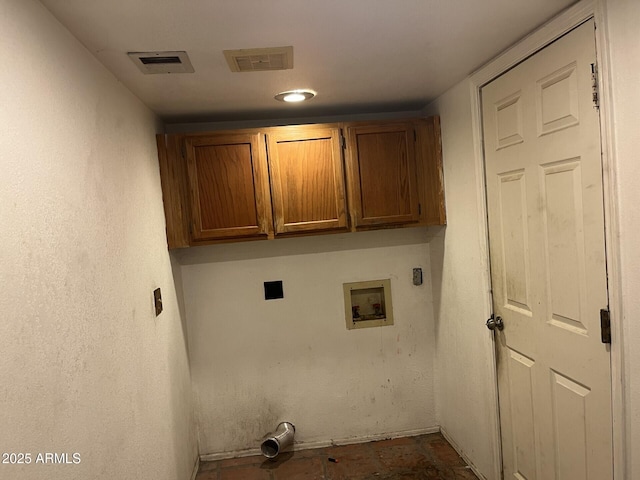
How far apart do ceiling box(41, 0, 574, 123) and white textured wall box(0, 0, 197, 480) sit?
0.13m

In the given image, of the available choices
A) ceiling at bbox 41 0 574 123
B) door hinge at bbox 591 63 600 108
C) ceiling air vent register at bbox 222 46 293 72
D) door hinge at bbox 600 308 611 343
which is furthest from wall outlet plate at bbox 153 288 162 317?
door hinge at bbox 591 63 600 108

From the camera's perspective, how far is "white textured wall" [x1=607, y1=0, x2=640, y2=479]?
131cm

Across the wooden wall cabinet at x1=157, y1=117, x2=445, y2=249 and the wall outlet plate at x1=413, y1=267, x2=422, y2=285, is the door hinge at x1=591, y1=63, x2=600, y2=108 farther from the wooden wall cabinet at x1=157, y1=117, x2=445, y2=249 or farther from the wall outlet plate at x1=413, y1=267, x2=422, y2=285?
the wall outlet plate at x1=413, y1=267, x2=422, y2=285

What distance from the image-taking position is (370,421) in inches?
124

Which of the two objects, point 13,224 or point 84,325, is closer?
point 13,224

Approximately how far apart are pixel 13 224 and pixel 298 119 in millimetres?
2237

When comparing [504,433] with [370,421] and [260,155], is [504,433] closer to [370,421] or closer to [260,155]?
[370,421]

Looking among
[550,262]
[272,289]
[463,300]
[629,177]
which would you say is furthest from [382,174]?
[629,177]

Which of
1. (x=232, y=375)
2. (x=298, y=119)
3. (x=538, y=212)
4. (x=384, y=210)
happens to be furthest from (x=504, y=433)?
(x=298, y=119)

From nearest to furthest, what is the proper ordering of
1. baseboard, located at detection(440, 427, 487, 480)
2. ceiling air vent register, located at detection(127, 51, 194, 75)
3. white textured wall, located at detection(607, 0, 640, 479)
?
white textured wall, located at detection(607, 0, 640, 479) → ceiling air vent register, located at detection(127, 51, 194, 75) → baseboard, located at detection(440, 427, 487, 480)

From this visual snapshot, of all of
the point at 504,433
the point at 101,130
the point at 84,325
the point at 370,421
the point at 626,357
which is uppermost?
the point at 101,130

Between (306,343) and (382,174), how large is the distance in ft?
4.38

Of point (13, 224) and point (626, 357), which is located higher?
point (13, 224)

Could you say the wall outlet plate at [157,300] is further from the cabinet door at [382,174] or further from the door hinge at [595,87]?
the door hinge at [595,87]
